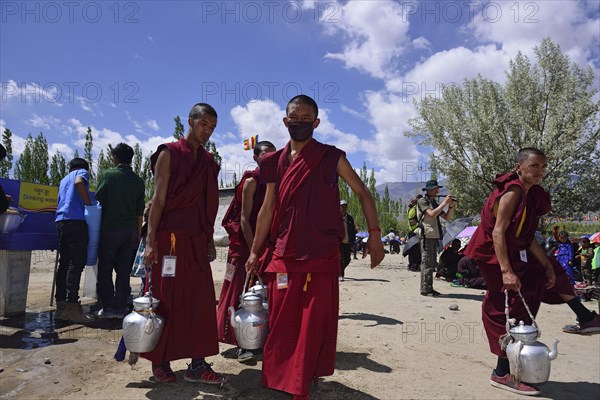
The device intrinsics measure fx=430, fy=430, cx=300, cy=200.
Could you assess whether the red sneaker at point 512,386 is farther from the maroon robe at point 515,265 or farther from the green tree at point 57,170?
the green tree at point 57,170

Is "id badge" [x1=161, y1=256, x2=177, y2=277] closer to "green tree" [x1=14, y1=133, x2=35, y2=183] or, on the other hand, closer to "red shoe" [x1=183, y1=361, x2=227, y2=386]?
"red shoe" [x1=183, y1=361, x2=227, y2=386]

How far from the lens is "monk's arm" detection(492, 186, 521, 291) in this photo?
11.1ft

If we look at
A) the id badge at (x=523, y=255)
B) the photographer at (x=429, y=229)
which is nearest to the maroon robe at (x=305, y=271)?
the id badge at (x=523, y=255)

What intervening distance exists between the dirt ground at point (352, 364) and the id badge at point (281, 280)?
0.84 meters

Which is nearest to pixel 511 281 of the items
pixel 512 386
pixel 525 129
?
pixel 512 386

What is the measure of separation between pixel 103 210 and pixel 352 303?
13.5ft

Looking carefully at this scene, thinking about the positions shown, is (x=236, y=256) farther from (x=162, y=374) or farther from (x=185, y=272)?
(x=162, y=374)

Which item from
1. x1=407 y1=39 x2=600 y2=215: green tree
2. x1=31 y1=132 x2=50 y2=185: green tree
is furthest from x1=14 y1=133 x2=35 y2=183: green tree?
x1=407 y1=39 x2=600 y2=215: green tree

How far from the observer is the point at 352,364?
389cm

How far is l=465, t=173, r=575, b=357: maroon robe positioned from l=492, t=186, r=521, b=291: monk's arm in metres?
0.06

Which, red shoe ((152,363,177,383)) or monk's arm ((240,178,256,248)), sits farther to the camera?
monk's arm ((240,178,256,248))

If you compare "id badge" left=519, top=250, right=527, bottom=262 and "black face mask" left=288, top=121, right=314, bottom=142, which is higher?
"black face mask" left=288, top=121, right=314, bottom=142

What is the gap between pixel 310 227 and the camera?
2926 millimetres

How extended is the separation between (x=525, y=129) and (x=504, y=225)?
21.6 m
